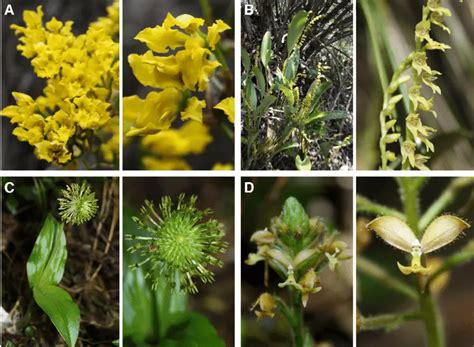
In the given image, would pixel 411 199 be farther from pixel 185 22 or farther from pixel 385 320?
pixel 185 22

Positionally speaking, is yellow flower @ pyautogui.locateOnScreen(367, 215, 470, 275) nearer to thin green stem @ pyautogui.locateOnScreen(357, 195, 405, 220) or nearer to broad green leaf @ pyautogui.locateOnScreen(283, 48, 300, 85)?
thin green stem @ pyautogui.locateOnScreen(357, 195, 405, 220)

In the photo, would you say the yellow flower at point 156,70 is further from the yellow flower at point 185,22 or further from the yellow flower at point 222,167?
the yellow flower at point 222,167

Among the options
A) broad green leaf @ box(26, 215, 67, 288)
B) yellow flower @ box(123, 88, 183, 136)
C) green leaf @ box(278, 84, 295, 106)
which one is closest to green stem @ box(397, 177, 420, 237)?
green leaf @ box(278, 84, 295, 106)

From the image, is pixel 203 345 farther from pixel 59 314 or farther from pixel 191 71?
pixel 191 71

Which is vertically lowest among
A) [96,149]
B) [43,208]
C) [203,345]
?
[203,345]

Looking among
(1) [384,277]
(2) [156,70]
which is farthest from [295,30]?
(1) [384,277]

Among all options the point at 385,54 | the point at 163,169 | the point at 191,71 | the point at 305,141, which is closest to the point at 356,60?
the point at 385,54
